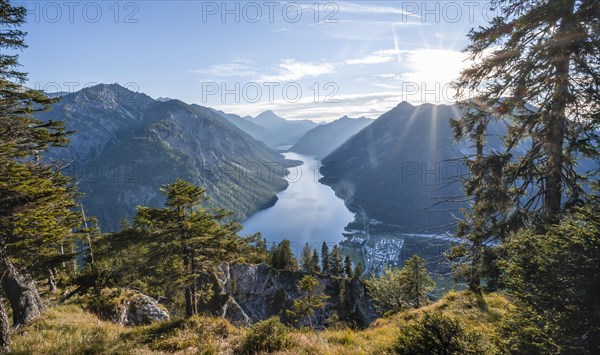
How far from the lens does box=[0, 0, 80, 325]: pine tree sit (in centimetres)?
1027

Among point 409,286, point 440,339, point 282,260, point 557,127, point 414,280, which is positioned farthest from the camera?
point 282,260

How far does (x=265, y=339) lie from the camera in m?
9.13

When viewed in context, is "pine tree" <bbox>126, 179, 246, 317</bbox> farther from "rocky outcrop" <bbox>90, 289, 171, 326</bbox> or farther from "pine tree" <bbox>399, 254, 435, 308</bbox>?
"pine tree" <bbox>399, 254, 435, 308</bbox>

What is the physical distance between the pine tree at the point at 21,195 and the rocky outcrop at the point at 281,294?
123 feet

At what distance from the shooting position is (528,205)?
28.3 ft

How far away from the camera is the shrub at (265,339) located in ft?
28.8

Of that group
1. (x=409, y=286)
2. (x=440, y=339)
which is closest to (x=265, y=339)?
(x=440, y=339)

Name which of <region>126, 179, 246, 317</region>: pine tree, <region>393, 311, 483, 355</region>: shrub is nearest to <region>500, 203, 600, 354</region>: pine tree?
<region>393, 311, 483, 355</region>: shrub

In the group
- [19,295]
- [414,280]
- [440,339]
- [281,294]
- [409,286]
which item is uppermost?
[440,339]

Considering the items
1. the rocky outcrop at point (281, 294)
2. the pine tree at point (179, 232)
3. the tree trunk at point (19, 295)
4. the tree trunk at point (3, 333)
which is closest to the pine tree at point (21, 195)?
the tree trunk at point (19, 295)

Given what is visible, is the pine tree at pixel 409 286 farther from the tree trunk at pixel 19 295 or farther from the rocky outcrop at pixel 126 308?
the tree trunk at pixel 19 295

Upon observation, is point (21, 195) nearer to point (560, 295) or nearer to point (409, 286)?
point (560, 295)

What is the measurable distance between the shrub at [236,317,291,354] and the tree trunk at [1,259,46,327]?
10.7m

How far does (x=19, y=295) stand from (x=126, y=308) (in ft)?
23.5
